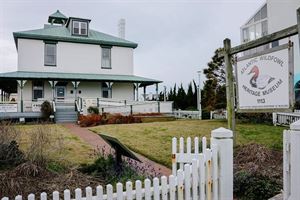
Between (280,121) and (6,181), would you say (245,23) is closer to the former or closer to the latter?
(280,121)

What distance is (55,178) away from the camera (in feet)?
19.0

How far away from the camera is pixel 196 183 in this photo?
149 inches

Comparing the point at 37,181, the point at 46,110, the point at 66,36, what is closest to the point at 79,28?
the point at 66,36

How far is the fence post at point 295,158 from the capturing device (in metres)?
3.88

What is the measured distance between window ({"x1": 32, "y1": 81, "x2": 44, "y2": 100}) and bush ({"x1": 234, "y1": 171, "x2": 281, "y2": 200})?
24.5 meters

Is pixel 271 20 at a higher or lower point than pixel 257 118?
higher

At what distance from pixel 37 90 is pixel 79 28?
24.3 ft

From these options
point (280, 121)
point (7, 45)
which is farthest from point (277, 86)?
point (7, 45)

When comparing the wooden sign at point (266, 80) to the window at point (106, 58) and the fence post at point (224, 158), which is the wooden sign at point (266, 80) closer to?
the fence post at point (224, 158)

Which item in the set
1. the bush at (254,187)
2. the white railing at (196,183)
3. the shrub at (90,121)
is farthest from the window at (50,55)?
the white railing at (196,183)

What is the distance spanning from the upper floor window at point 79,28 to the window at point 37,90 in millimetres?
6055

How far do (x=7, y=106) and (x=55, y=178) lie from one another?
2020 cm

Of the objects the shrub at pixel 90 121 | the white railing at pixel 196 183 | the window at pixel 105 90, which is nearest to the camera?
the white railing at pixel 196 183

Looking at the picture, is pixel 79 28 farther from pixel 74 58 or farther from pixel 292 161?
pixel 292 161
